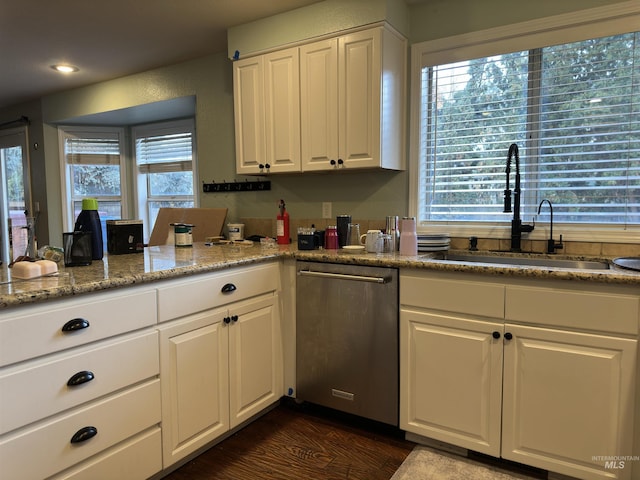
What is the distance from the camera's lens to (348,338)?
7.33ft

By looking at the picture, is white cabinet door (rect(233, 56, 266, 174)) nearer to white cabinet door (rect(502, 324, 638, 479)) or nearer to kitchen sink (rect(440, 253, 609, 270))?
kitchen sink (rect(440, 253, 609, 270))

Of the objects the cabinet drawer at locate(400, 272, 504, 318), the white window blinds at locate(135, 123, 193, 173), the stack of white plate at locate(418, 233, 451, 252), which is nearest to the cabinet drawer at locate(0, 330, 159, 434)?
the cabinet drawer at locate(400, 272, 504, 318)

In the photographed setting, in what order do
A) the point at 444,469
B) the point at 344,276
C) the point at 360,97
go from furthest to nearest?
1. the point at 360,97
2. the point at 344,276
3. the point at 444,469

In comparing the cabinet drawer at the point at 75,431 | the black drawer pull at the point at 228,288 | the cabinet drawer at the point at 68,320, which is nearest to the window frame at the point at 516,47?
the black drawer pull at the point at 228,288

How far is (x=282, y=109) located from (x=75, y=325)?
1.81 m

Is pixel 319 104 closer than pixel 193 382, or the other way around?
pixel 193 382

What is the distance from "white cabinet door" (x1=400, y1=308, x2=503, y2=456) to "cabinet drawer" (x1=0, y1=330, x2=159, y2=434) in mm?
1131

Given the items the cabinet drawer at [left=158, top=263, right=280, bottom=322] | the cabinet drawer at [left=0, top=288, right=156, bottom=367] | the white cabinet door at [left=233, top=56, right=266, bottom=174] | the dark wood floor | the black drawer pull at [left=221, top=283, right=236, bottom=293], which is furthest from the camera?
the white cabinet door at [left=233, top=56, right=266, bottom=174]

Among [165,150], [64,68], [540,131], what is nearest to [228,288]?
[540,131]

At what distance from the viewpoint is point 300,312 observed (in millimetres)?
2395

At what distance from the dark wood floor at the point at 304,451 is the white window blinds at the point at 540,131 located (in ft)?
4.21

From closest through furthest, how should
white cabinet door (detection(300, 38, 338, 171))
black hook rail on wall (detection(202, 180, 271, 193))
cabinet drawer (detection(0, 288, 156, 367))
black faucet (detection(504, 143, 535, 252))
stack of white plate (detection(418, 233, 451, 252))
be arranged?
cabinet drawer (detection(0, 288, 156, 367)) → black faucet (detection(504, 143, 535, 252)) → stack of white plate (detection(418, 233, 451, 252)) → white cabinet door (detection(300, 38, 338, 171)) → black hook rail on wall (detection(202, 180, 271, 193))

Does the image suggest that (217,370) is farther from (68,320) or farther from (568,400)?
(568,400)

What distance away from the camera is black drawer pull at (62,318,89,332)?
1406 millimetres
